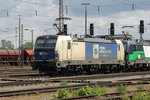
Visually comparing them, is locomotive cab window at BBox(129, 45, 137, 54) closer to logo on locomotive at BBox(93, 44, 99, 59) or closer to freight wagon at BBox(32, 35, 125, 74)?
freight wagon at BBox(32, 35, 125, 74)

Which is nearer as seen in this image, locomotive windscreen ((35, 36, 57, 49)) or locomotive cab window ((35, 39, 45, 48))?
locomotive windscreen ((35, 36, 57, 49))

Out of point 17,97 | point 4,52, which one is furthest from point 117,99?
point 4,52

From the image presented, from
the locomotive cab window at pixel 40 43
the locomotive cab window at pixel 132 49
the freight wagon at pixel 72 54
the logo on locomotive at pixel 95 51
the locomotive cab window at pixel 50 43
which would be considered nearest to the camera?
the freight wagon at pixel 72 54

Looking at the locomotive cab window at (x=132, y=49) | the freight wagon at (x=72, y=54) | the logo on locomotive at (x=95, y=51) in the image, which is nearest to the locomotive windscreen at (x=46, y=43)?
the freight wagon at (x=72, y=54)

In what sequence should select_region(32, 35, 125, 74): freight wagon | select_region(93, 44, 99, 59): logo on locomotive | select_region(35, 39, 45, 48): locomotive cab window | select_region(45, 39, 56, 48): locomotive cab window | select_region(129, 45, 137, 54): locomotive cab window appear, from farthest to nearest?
select_region(129, 45, 137, 54): locomotive cab window, select_region(93, 44, 99, 59): logo on locomotive, select_region(35, 39, 45, 48): locomotive cab window, select_region(45, 39, 56, 48): locomotive cab window, select_region(32, 35, 125, 74): freight wagon

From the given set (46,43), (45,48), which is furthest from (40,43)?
(45,48)

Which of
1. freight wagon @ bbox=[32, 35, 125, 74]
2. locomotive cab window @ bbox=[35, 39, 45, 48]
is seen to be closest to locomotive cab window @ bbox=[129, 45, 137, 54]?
freight wagon @ bbox=[32, 35, 125, 74]

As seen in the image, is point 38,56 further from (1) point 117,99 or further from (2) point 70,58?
(1) point 117,99

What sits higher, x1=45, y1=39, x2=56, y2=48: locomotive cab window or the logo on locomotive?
x1=45, y1=39, x2=56, y2=48: locomotive cab window

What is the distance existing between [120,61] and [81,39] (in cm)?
665

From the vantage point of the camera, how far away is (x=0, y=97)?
1184 cm

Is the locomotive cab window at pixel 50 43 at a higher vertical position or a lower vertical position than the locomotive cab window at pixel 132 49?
higher

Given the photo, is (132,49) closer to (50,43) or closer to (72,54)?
(72,54)

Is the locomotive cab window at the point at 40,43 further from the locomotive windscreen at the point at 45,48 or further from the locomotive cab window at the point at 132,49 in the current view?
the locomotive cab window at the point at 132,49
